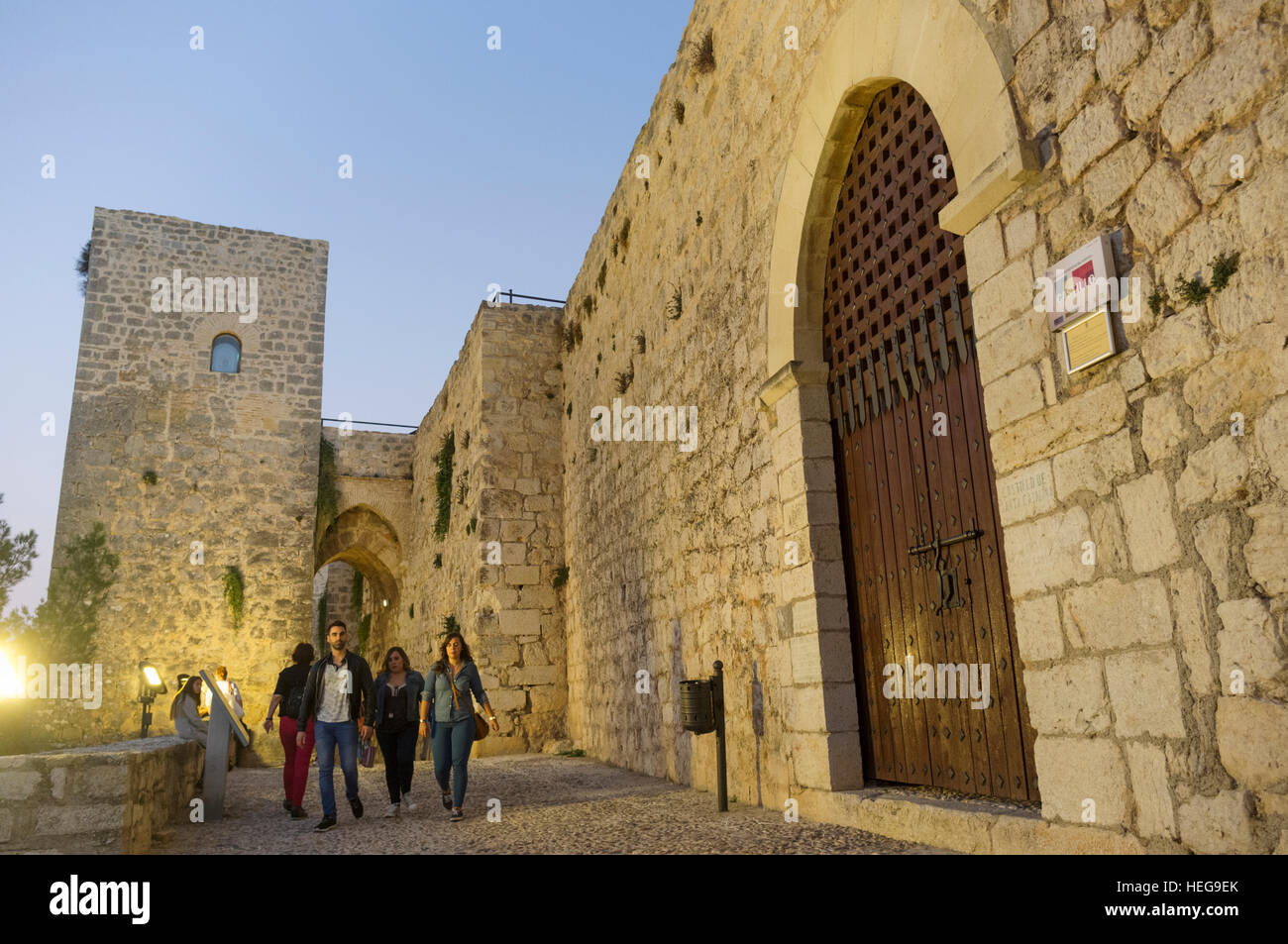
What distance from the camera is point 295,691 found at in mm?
6367

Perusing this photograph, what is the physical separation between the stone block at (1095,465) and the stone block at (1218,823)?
0.91 m

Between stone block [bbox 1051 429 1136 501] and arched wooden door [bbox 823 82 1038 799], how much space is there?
26.9 inches

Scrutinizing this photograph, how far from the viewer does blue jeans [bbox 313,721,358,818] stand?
556 centimetres

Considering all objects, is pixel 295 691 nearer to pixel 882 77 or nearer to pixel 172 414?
pixel 882 77

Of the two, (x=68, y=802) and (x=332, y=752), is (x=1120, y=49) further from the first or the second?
(x=332, y=752)

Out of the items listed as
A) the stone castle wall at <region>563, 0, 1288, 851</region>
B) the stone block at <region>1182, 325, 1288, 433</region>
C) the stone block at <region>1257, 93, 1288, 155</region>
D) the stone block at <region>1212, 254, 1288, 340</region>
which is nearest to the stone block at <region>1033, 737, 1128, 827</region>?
the stone castle wall at <region>563, 0, 1288, 851</region>

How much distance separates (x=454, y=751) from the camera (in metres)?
5.83

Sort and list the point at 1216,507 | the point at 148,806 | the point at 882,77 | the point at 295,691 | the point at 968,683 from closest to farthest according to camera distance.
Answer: the point at 1216,507
the point at 968,683
the point at 882,77
the point at 148,806
the point at 295,691

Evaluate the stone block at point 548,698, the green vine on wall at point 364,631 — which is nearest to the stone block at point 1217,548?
the stone block at point 548,698

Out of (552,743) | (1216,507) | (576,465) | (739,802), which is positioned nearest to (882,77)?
(1216,507)

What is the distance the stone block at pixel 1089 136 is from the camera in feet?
8.93

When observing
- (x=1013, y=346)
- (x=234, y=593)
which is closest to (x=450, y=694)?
(x=1013, y=346)

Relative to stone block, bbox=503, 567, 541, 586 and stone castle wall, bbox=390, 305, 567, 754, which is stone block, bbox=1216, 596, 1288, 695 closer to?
stone castle wall, bbox=390, 305, 567, 754

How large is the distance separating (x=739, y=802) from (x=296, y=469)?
11.4 meters
